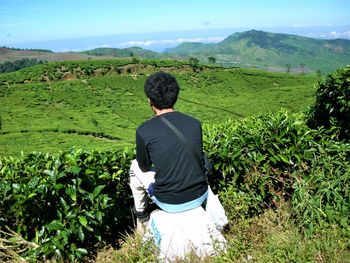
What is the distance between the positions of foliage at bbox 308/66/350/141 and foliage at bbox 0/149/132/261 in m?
3.53

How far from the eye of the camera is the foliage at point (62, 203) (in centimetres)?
388

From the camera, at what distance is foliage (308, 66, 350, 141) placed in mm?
5586

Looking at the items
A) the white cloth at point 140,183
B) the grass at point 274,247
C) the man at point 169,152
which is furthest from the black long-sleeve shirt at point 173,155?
the grass at point 274,247

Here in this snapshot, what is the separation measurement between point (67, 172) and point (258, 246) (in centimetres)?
226

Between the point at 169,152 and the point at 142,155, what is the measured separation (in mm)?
309

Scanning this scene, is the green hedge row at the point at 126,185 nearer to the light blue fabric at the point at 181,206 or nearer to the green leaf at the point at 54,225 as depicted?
the green leaf at the point at 54,225

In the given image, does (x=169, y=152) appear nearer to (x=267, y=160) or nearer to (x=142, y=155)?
(x=142, y=155)

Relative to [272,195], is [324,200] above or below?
above

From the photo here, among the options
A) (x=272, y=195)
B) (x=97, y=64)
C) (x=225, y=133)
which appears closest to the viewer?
(x=272, y=195)

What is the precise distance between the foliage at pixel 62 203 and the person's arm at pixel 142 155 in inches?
33.9

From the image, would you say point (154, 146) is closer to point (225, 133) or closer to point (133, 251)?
point (133, 251)

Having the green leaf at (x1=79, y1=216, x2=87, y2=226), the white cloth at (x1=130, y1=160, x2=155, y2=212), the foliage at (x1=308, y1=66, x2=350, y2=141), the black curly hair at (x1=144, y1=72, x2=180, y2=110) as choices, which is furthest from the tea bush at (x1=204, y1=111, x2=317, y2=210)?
the green leaf at (x1=79, y1=216, x2=87, y2=226)

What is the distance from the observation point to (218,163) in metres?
4.95

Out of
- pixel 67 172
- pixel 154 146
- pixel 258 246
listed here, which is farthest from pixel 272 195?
pixel 67 172
